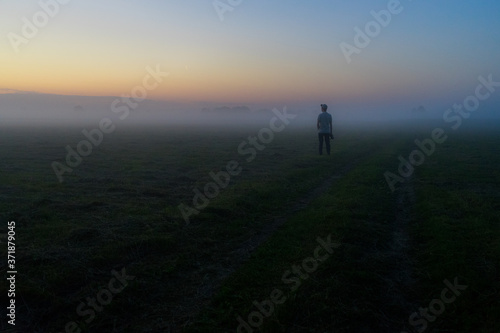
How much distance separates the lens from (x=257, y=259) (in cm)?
690

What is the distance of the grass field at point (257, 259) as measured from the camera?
196 inches

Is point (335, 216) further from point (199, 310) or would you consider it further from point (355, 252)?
point (199, 310)

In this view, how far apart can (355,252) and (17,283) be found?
19.5ft

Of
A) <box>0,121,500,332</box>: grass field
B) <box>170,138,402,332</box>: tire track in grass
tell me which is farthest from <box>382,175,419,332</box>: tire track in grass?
<box>170,138,402,332</box>: tire track in grass

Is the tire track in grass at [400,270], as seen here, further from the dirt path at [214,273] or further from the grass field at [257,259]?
the dirt path at [214,273]

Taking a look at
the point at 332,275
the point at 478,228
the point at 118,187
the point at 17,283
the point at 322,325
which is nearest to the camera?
the point at 322,325

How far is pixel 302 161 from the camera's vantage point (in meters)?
21.9

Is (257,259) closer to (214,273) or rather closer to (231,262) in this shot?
(231,262)

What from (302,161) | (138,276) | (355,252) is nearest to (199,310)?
(138,276)

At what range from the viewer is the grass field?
498 cm

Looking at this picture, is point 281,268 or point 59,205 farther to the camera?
point 59,205

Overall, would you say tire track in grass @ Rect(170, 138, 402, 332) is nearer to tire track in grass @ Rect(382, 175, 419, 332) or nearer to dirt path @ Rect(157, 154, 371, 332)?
dirt path @ Rect(157, 154, 371, 332)

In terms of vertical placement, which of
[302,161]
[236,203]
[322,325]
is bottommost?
[322,325]

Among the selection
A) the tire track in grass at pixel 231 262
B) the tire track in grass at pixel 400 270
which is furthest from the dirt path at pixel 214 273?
the tire track in grass at pixel 400 270
